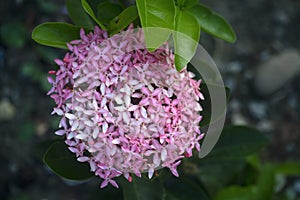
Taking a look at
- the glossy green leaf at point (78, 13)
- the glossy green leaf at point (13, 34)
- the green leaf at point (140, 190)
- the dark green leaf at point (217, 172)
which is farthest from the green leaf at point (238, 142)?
the glossy green leaf at point (13, 34)

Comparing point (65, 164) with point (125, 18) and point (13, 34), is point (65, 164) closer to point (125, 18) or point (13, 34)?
point (125, 18)

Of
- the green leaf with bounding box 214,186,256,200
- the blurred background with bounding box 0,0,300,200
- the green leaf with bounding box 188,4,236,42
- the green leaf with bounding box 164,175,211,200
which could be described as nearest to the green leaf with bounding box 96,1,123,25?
the green leaf with bounding box 188,4,236,42

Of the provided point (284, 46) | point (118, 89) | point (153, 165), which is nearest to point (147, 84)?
point (118, 89)

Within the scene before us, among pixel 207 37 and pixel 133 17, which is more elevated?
pixel 133 17

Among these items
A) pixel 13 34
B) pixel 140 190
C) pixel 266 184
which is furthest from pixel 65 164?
pixel 13 34

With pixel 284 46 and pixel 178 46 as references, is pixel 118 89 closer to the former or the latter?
pixel 178 46

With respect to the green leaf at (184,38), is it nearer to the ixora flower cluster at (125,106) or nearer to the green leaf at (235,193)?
the ixora flower cluster at (125,106)
